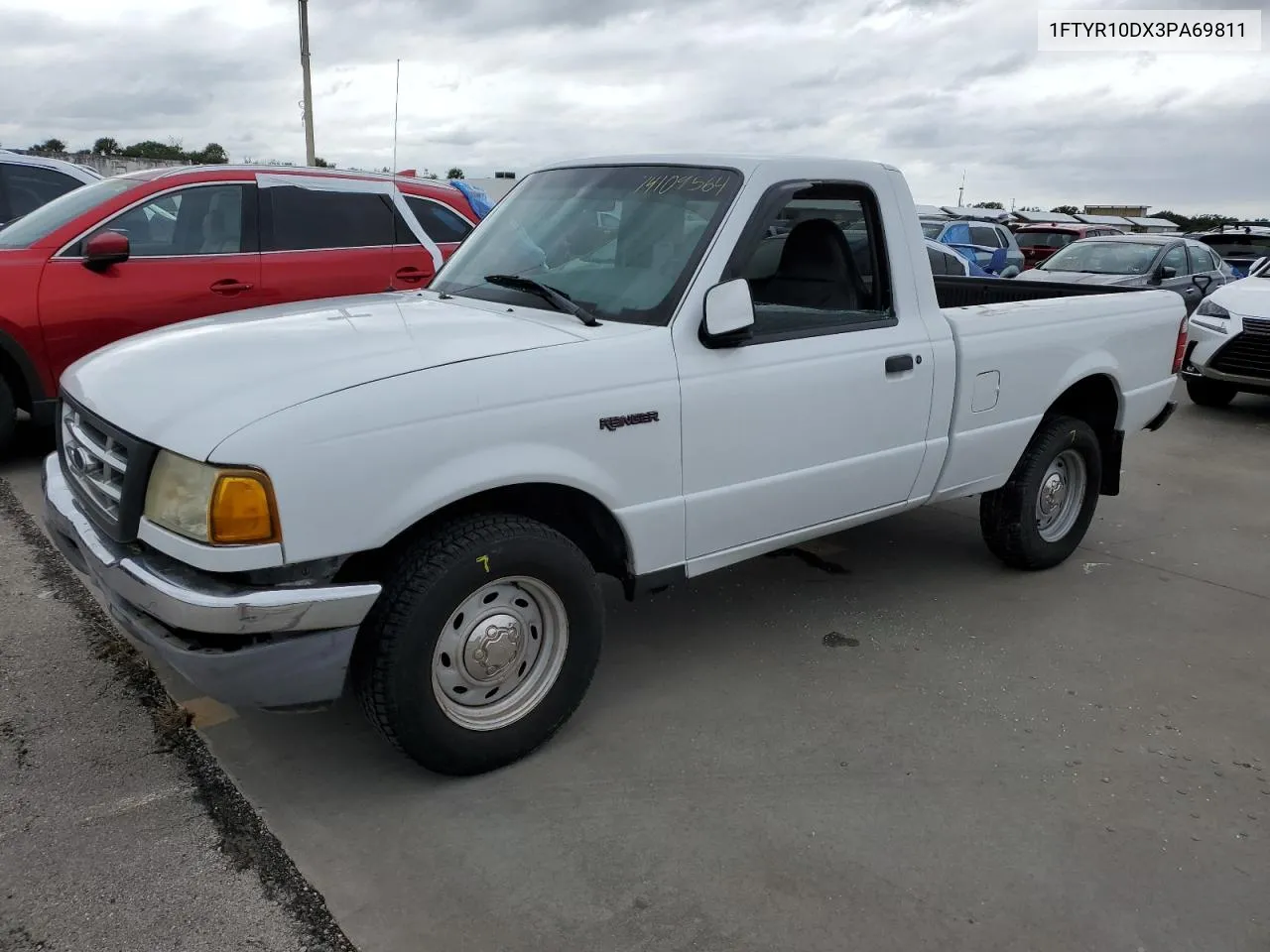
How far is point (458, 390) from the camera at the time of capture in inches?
112

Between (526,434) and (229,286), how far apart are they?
4554 millimetres

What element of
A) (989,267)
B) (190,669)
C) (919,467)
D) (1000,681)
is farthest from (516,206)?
(989,267)

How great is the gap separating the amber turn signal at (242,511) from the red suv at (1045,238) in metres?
17.8

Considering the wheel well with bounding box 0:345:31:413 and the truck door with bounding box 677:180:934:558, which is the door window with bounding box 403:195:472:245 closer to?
the wheel well with bounding box 0:345:31:413

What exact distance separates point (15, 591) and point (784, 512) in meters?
3.31

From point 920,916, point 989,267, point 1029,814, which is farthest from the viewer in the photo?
point 989,267

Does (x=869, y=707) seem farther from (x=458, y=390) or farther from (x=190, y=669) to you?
(x=190, y=669)

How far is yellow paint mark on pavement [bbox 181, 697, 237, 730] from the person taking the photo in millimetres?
3431

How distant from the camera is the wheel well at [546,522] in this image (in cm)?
291

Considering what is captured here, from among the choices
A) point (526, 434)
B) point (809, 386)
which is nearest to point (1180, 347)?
point (809, 386)

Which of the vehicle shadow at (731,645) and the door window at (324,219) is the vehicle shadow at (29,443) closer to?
the door window at (324,219)

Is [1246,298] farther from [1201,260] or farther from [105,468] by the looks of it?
[105,468]

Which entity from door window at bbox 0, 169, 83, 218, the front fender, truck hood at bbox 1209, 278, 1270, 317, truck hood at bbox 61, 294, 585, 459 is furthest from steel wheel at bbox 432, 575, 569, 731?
truck hood at bbox 1209, 278, 1270, 317

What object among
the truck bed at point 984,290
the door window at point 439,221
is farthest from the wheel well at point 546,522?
the door window at point 439,221
